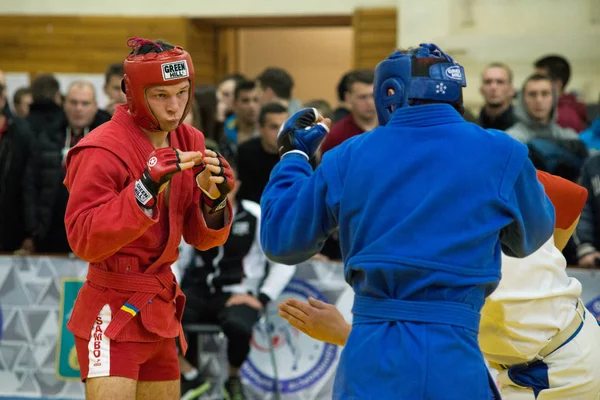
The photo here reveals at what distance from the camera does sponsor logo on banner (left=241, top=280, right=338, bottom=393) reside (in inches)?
266

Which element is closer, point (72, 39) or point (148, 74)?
point (148, 74)

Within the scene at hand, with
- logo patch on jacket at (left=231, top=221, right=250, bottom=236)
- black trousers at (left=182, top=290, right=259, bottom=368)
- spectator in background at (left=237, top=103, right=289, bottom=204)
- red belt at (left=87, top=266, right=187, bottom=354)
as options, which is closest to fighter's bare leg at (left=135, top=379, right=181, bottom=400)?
red belt at (left=87, top=266, right=187, bottom=354)

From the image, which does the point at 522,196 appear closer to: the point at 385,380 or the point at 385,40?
the point at 385,380

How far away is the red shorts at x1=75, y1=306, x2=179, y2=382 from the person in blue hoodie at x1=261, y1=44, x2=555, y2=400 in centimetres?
102

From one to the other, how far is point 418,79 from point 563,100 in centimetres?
652

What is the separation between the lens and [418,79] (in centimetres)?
308

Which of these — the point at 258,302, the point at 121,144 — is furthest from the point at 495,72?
the point at 121,144

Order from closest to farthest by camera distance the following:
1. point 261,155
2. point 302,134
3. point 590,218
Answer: point 302,134
point 590,218
point 261,155

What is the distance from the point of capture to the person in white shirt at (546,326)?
3910 millimetres

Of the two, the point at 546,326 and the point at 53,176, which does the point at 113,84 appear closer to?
the point at 53,176

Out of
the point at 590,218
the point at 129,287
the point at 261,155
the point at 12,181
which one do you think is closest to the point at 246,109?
the point at 261,155

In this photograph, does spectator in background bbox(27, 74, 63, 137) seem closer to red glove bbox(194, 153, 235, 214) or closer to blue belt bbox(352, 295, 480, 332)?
red glove bbox(194, 153, 235, 214)

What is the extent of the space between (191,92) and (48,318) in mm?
3508

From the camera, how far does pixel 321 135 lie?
337cm
